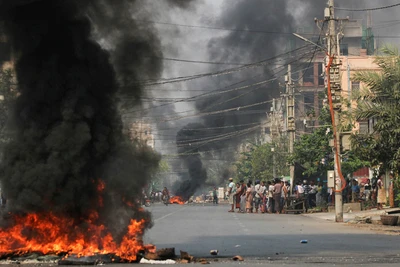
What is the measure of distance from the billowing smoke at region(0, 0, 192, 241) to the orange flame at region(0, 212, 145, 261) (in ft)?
0.67

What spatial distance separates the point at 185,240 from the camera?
1872 cm

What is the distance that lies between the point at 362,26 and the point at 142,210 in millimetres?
106216

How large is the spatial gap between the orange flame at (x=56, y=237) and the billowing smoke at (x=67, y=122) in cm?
21

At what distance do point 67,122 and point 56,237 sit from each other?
1982 millimetres

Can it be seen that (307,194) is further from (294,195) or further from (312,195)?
(294,195)

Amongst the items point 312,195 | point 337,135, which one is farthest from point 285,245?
point 312,195

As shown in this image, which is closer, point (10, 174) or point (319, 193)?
point (10, 174)

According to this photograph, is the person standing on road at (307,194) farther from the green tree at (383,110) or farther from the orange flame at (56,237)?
the orange flame at (56,237)

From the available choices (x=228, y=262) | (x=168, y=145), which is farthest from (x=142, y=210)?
(x=168, y=145)

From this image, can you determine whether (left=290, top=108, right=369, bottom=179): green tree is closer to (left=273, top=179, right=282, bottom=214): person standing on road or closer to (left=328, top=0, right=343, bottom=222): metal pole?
(left=273, top=179, right=282, bottom=214): person standing on road

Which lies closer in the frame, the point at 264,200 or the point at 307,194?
the point at 307,194

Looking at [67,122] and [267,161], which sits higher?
[267,161]

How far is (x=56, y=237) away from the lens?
13.6 metres

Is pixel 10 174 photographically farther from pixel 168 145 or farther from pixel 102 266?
pixel 168 145
